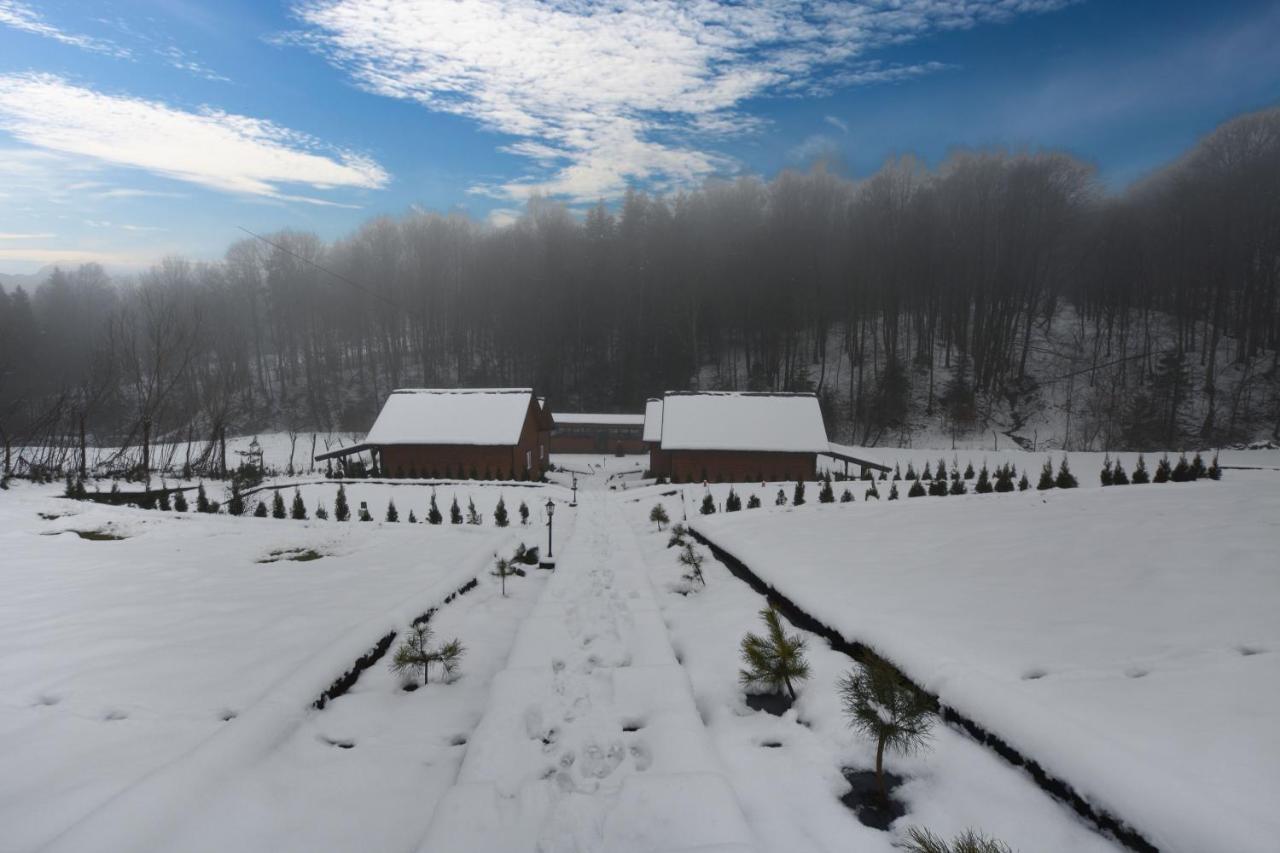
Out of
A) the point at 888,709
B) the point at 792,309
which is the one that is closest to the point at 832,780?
the point at 888,709

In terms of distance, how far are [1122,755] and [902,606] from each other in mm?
2544

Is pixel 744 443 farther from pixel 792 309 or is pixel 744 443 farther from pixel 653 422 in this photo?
pixel 792 309

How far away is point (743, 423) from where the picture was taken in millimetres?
23234

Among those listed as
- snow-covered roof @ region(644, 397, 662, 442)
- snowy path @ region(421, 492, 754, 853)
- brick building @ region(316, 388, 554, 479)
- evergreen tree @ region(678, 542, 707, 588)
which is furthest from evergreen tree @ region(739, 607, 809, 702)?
snow-covered roof @ region(644, 397, 662, 442)

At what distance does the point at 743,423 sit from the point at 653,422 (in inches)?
296

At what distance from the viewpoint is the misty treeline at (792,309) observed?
29.2 m

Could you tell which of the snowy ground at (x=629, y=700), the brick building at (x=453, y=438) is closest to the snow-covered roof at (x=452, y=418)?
the brick building at (x=453, y=438)

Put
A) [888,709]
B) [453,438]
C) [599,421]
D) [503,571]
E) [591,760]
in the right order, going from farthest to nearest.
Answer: [599,421] → [453,438] → [503,571] → [591,760] → [888,709]

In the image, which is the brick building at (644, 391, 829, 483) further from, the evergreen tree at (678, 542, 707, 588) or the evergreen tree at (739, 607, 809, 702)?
the evergreen tree at (739, 607, 809, 702)

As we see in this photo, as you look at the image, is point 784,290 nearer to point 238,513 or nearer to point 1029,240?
point 1029,240

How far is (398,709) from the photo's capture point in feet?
13.8

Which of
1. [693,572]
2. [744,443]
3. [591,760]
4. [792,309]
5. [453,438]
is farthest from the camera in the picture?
[792,309]

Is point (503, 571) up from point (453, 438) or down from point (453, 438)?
down

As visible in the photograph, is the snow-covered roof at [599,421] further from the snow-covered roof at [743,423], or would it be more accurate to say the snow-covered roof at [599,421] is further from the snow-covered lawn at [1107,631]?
the snow-covered lawn at [1107,631]
